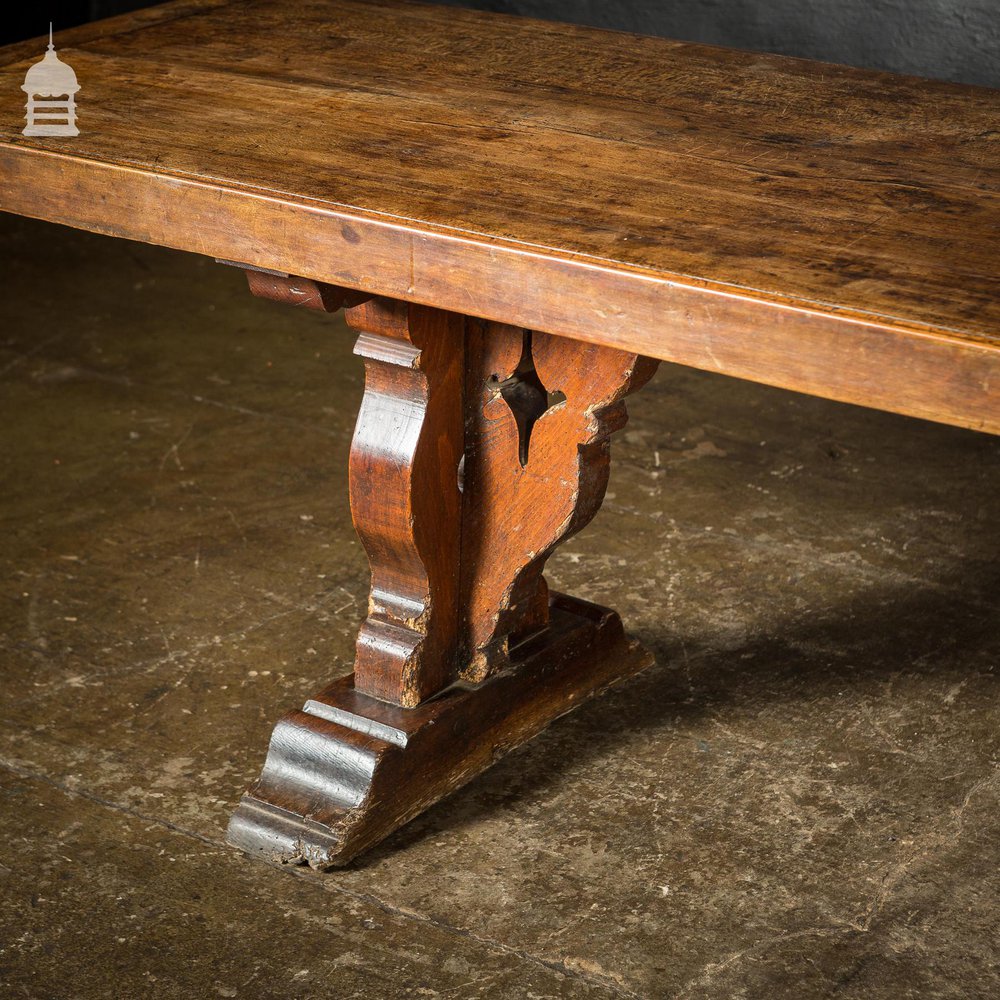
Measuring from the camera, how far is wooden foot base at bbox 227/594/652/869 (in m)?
2.02

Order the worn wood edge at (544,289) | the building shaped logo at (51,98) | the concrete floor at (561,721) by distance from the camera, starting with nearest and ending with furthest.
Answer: the worn wood edge at (544,289) → the concrete floor at (561,721) → the building shaped logo at (51,98)

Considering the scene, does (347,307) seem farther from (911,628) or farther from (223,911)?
(911,628)

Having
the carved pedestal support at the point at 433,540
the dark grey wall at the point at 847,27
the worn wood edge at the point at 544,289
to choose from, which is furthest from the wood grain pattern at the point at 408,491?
the dark grey wall at the point at 847,27

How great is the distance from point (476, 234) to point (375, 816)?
0.81 metres

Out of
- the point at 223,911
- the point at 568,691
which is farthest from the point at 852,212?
the point at 223,911

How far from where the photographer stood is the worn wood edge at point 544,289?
54.3 inches

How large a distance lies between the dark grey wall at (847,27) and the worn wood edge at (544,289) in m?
2.64

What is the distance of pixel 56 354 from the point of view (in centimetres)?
374

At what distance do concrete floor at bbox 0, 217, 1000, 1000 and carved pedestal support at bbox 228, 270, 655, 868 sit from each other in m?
0.07

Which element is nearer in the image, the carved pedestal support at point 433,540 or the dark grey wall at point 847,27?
the carved pedestal support at point 433,540

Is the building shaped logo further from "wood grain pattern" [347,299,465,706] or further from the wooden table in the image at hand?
"wood grain pattern" [347,299,465,706]

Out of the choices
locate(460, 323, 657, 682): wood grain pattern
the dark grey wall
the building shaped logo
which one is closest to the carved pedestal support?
locate(460, 323, 657, 682): wood grain pattern

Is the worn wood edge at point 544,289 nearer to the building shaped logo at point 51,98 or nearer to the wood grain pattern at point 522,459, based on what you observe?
the building shaped logo at point 51,98

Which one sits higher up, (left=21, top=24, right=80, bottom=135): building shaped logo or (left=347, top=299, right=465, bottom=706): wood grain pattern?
(left=21, top=24, right=80, bottom=135): building shaped logo
